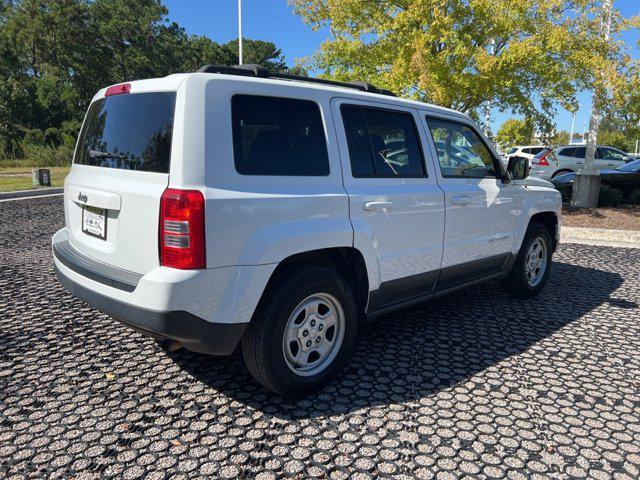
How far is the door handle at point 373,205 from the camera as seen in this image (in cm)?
310

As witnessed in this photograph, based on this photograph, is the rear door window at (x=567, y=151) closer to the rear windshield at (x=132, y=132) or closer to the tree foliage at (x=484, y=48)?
the tree foliage at (x=484, y=48)

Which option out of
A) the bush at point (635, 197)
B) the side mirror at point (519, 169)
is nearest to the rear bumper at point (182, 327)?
the side mirror at point (519, 169)

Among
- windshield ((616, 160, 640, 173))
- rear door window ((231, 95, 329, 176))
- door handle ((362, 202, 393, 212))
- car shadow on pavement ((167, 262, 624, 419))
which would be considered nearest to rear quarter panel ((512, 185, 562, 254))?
car shadow on pavement ((167, 262, 624, 419))

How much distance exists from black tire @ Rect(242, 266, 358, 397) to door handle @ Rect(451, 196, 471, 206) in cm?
135

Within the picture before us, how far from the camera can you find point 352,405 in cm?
289

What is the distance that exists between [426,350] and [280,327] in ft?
5.01

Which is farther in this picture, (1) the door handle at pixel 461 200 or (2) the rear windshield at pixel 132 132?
(1) the door handle at pixel 461 200

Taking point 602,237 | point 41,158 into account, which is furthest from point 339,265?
point 41,158

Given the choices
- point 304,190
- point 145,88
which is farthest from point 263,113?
point 145,88

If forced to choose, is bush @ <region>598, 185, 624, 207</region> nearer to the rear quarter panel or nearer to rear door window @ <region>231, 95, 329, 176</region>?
the rear quarter panel

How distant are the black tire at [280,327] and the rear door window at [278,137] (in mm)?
637

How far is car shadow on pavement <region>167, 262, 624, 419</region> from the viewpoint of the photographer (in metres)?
2.99

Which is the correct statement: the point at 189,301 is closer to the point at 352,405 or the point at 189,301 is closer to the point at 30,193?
the point at 352,405

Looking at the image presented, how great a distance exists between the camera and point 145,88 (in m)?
2.69
